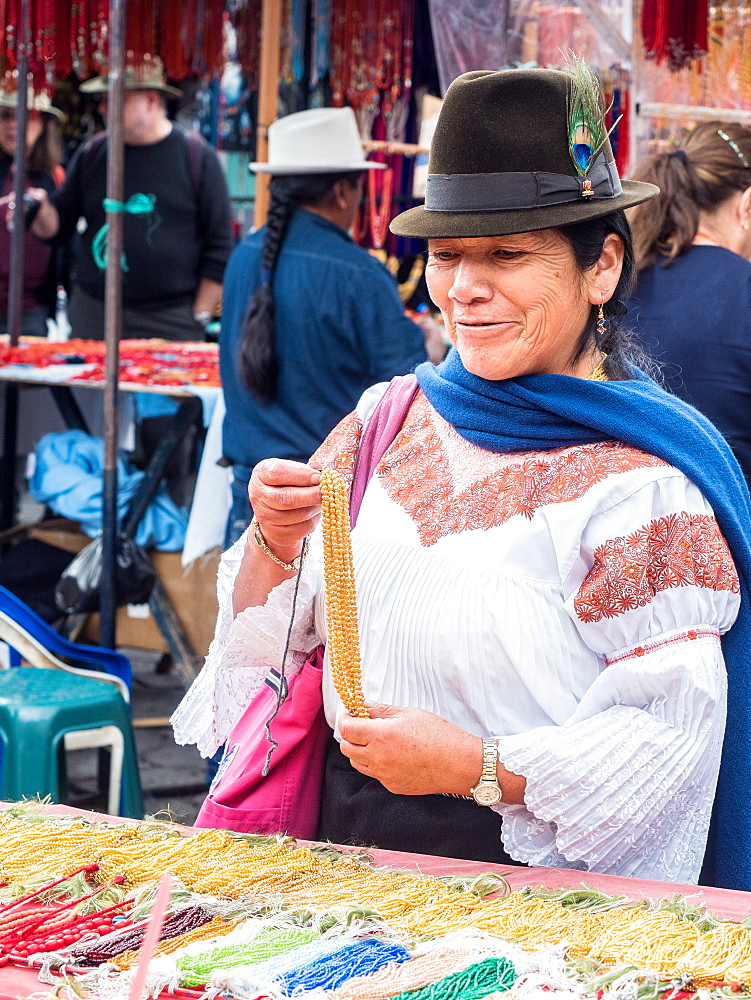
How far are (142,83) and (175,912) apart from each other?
511 cm

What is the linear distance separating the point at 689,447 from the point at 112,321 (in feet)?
8.86

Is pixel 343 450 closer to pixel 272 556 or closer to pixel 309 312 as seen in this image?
pixel 272 556

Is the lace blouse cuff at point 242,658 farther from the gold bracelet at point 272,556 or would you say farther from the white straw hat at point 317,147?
the white straw hat at point 317,147

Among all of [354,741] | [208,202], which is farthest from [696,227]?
[208,202]

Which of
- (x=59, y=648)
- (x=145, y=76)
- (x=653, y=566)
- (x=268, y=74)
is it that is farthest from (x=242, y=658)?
(x=145, y=76)

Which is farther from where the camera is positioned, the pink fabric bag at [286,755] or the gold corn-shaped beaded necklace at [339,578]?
the pink fabric bag at [286,755]

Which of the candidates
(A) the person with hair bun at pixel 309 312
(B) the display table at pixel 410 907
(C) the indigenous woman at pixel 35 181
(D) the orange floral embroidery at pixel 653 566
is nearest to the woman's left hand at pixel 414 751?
(B) the display table at pixel 410 907

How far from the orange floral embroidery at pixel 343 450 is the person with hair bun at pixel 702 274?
4.03 feet

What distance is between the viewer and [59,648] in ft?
11.8

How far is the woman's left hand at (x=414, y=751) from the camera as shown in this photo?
1.46 m

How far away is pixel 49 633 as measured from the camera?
3562 mm

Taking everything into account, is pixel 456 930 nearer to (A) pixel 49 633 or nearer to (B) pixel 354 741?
(B) pixel 354 741

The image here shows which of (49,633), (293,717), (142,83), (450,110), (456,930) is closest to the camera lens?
(456,930)

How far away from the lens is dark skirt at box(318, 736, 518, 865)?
1676mm
